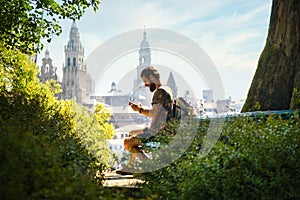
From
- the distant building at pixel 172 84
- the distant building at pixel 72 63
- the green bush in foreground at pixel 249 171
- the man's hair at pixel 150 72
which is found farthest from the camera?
the distant building at pixel 72 63

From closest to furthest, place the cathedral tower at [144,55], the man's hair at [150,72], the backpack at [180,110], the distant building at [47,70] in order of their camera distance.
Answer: the backpack at [180,110] < the man's hair at [150,72] < the cathedral tower at [144,55] < the distant building at [47,70]

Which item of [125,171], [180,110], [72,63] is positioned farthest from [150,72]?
[72,63]

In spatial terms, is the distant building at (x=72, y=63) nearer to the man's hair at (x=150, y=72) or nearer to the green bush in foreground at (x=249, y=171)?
the man's hair at (x=150, y=72)

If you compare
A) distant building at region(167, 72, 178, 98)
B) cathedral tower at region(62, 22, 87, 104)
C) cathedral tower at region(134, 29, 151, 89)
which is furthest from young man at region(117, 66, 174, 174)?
cathedral tower at region(62, 22, 87, 104)

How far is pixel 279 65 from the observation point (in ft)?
27.7

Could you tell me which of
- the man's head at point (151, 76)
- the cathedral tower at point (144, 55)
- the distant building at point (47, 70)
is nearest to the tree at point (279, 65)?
the cathedral tower at point (144, 55)

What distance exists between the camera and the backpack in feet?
20.7

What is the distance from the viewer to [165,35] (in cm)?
727

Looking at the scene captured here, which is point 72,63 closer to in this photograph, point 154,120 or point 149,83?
point 149,83

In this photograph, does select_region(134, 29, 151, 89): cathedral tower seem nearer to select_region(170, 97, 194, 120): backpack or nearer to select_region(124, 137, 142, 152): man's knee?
select_region(170, 97, 194, 120): backpack

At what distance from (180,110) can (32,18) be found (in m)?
3.25

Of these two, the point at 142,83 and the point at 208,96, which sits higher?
the point at 142,83

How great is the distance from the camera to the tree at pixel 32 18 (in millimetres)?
7043

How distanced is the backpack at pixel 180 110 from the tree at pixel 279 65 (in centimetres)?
216
